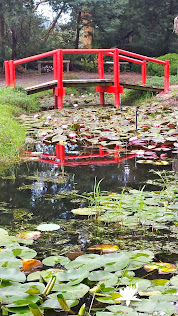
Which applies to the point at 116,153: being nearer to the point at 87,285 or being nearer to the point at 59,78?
the point at 87,285

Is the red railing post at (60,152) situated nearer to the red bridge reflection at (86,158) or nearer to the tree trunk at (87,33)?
the red bridge reflection at (86,158)

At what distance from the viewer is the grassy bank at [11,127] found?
414 centimetres

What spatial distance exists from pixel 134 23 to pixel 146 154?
13481 millimetres

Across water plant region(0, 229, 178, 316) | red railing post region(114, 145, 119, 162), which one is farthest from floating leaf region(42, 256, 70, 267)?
red railing post region(114, 145, 119, 162)

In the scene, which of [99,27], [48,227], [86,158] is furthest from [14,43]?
[48,227]

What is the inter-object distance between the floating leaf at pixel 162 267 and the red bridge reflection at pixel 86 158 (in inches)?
81.6

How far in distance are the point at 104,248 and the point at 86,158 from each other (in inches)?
83.9

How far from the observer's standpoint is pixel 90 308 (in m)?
1.48

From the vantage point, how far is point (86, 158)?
13.3 ft

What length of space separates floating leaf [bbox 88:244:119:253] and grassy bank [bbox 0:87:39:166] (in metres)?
2.17

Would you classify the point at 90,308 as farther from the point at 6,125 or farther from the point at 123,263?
the point at 6,125

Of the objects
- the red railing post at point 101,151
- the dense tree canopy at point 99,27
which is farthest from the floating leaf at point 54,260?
the dense tree canopy at point 99,27

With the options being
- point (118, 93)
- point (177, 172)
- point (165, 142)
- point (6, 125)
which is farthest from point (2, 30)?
point (177, 172)

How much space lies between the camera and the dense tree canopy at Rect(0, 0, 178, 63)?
1473 cm
